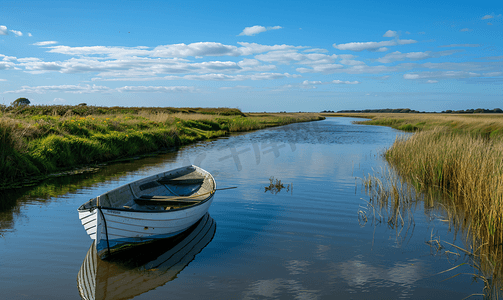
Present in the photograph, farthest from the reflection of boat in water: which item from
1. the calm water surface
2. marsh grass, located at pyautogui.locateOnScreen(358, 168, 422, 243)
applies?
marsh grass, located at pyautogui.locateOnScreen(358, 168, 422, 243)

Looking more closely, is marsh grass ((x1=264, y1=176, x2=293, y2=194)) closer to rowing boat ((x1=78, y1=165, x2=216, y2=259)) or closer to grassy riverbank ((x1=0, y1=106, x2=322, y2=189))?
rowing boat ((x1=78, y1=165, x2=216, y2=259))

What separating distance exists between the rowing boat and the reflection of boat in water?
0.78 ft

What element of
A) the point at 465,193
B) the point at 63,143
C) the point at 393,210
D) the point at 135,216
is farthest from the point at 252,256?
the point at 63,143

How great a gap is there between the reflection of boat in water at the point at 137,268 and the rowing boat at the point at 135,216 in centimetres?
24

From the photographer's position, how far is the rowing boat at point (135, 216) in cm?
620

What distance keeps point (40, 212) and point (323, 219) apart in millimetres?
8144

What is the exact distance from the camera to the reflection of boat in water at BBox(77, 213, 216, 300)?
572 cm

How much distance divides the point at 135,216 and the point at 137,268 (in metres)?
1.01

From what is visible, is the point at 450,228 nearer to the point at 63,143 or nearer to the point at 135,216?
the point at 135,216

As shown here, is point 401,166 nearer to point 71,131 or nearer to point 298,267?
point 298,267

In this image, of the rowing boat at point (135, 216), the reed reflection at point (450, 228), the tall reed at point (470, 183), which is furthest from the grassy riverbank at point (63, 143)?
the tall reed at point (470, 183)

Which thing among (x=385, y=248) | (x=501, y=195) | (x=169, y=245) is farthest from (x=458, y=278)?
(x=169, y=245)

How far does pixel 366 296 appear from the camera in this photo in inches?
223

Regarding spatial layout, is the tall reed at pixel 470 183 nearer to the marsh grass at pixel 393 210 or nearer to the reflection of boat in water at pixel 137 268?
the marsh grass at pixel 393 210
